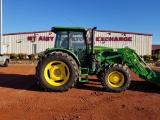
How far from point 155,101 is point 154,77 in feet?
6.55

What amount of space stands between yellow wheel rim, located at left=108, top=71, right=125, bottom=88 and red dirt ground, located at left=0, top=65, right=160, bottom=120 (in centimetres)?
40

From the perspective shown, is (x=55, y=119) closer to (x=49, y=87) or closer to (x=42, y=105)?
(x=42, y=105)

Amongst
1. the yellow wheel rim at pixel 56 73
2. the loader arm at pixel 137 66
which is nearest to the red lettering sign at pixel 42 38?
the loader arm at pixel 137 66

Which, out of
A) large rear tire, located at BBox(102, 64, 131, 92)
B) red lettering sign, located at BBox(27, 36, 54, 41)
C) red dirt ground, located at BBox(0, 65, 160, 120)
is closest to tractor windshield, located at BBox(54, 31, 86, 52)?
large rear tire, located at BBox(102, 64, 131, 92)

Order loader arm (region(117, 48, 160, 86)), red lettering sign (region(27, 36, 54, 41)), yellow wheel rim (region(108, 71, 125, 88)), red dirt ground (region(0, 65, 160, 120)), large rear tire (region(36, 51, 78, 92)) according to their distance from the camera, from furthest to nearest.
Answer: red lettering sign (region(27, 36, 54, 41)), loader arm (region(117, 48, 160, 86)), yellow wheel rim (region(108, 71, 125, 88)), large rear tire (region(36, 51, 78, 92)), red dirt ground (region(0, 65, 160, 120))

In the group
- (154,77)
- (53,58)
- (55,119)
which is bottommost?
(55,119)

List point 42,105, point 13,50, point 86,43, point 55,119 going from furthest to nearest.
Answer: point 13,50 → point 86,43 → point 42,105 → point 55,119

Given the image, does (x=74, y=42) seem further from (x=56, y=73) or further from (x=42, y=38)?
(x=42, y=38)

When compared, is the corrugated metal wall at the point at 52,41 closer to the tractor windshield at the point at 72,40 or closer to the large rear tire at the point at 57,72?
the tractor windshield at the point at 72,40

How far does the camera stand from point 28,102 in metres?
7.55

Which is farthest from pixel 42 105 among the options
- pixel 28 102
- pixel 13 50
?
pixel 13 50

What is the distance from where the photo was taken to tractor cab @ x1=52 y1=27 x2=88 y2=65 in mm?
10156

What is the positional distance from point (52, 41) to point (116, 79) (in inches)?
1065

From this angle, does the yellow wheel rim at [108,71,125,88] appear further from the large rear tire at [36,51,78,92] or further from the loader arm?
the large rear tire at [36,51,78,92]
